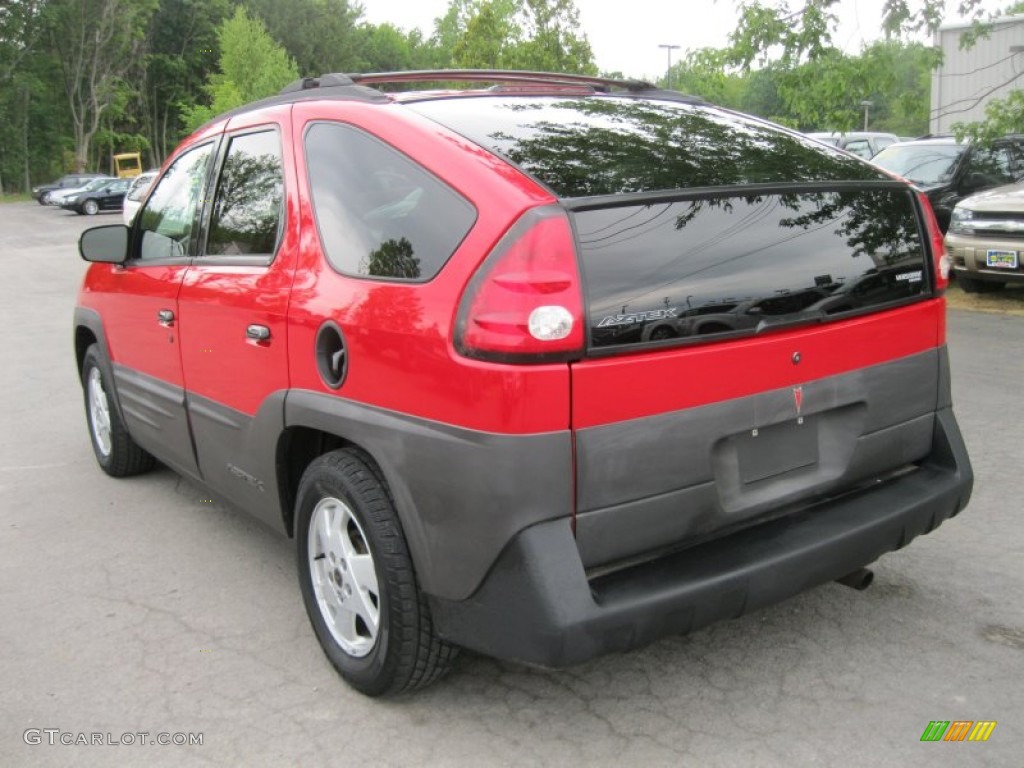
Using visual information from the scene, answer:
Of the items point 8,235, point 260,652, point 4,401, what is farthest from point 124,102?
point 260,652

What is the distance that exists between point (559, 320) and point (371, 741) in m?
1.35

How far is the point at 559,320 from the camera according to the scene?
2.45 meters

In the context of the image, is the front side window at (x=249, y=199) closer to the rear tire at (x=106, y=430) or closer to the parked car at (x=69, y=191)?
the rear tire at (x=106, y=430)

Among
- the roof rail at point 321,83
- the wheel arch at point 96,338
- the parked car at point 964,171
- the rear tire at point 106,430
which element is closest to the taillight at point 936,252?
the roof rail at point 321,83

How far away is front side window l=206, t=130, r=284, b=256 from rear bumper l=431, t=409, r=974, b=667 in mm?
1534

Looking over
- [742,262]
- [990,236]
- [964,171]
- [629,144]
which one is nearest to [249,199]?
[629,144]

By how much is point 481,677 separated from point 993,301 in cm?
941

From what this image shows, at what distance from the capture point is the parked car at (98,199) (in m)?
38.8

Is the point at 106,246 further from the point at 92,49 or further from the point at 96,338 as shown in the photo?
the point at 92,49

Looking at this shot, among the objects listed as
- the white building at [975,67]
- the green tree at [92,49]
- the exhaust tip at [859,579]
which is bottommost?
the exhaust tip at [859,579]

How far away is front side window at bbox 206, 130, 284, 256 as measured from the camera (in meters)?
3.49

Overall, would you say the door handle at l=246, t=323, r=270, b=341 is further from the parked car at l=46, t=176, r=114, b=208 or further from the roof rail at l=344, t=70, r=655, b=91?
the parked car at l=46, t=176, r=114, b=208

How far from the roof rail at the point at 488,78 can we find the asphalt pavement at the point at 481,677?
2.02 m

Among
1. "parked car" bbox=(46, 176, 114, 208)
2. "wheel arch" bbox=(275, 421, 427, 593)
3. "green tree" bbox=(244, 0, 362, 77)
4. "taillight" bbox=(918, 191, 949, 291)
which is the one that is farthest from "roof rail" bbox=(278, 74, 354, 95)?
"green tree" bbox=(244, 0, 362, 77)
